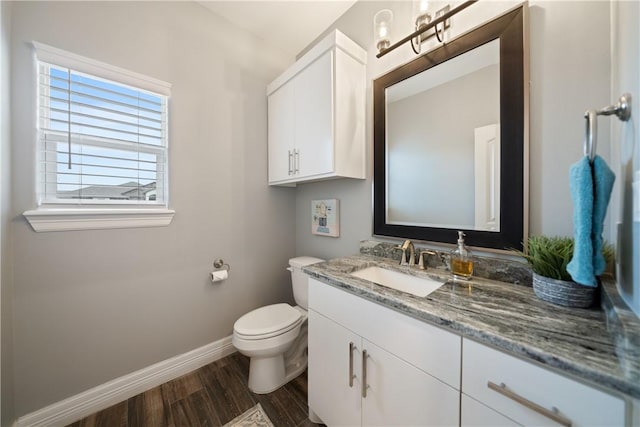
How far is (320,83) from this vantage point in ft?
4.93

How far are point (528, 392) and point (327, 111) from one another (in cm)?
152

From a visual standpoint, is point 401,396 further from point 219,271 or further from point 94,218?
point 94,218

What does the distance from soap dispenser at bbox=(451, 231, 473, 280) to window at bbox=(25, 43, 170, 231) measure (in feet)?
6.08

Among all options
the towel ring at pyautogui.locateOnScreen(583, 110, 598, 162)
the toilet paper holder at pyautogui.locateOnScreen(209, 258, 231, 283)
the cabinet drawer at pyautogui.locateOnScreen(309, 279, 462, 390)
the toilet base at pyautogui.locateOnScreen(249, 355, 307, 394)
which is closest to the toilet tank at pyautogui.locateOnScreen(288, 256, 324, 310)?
the toilet base at pyautogui.locateOnScreen(249, 355, 307, 394)

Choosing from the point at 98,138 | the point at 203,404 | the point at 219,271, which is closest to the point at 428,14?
the point at 98,138

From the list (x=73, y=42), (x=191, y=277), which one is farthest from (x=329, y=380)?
(x=73, y=42)

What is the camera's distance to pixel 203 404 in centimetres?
140

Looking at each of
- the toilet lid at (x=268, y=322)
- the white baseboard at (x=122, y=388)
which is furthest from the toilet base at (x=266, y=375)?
the white baseboard at (x=122, y=388)

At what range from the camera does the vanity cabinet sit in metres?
0.74

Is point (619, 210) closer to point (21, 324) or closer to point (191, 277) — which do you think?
point (191, 277)

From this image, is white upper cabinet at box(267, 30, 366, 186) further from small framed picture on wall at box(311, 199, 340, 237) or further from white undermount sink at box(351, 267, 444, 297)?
white undermount sink at box(351, 267, 444, 297)

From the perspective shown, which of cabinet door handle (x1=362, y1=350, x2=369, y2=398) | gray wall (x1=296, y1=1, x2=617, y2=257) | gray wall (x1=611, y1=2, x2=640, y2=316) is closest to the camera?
gray wall (x1=611, y1=2, x2=640, y2=316)

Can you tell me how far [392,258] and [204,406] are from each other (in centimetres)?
149

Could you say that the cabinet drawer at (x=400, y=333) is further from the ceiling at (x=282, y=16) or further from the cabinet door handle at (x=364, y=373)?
the ceiling at (x=282, y=16)
